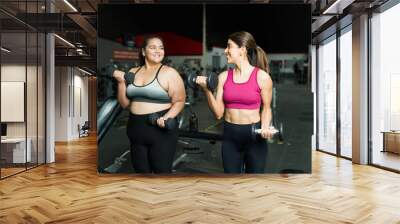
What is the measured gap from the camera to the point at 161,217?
13.4 ft

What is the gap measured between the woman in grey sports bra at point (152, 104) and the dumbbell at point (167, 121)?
46mm

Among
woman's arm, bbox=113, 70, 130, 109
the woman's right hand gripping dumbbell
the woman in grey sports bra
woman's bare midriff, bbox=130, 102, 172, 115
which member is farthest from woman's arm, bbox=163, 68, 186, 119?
woman's arm, bbox=113, 70, 130, 109

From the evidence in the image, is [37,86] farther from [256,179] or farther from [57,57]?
[57,57]

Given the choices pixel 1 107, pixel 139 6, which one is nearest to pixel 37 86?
pixel 1 107

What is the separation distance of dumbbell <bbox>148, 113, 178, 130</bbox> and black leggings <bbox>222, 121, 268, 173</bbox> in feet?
A: 2.70

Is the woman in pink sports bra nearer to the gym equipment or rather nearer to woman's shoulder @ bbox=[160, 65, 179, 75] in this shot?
woman's shoulder @ bbox=[160, 65, 179, 75]

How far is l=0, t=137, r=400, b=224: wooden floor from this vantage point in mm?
4078

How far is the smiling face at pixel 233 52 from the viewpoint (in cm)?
646

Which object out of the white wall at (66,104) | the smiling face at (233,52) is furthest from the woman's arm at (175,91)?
the white wall at (66,104)

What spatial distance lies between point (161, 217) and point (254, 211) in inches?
39.5

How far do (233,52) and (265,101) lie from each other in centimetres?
94

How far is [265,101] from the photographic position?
253 inches

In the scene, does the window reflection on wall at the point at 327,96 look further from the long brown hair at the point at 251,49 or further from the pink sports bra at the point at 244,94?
the pink sports bra at the point at 244,94

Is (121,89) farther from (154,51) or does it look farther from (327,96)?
(327,96)
